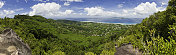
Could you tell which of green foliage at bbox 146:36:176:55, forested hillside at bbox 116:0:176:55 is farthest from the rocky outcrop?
green foliage at bbox 146:36:176:55

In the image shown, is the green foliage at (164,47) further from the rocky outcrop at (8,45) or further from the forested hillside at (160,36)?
the rocky outcrop at (8,45)

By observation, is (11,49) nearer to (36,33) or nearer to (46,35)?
(36,33)

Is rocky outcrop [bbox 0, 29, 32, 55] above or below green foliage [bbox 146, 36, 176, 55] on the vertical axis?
below

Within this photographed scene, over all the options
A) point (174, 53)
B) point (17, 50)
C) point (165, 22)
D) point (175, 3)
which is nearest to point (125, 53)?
point (165, 22)

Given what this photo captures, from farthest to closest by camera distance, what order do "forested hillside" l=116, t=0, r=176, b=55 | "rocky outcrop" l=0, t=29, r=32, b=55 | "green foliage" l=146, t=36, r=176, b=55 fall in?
"rocky outcrop" l=0, t=29, r=32, b=55 < "forested hillside" l=116, t=0, r=176, b=55 < "green foliage" l=146, t=36, r=176, b=55

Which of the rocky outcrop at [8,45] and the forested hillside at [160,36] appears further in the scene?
the rocky outcrop at [8,45]

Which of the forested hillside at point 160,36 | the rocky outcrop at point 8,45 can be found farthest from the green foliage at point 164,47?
the rocky outcrop at point 8,45

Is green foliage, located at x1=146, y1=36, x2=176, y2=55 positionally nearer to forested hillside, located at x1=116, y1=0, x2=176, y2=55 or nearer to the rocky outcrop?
forested hillside, located at x1=116, y1=0, x2=176, y2=55

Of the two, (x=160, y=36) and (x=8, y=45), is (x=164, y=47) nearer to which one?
(x=8, y=45)

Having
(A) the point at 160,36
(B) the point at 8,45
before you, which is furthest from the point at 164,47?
(A) the point at 160,36
